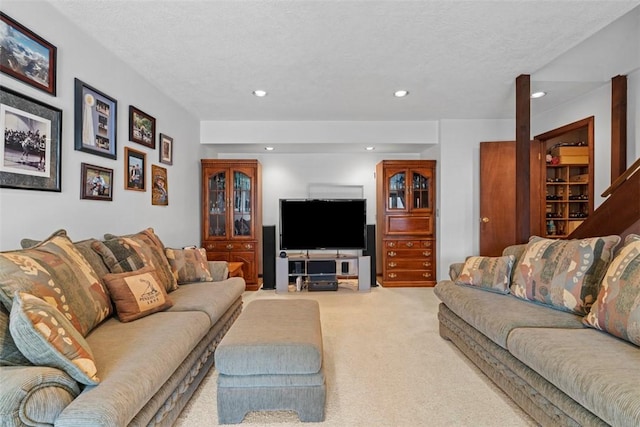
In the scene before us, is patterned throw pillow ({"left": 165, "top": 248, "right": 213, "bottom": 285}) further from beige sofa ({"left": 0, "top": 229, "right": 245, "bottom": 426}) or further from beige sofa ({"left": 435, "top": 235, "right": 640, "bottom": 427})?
beige sofa ({"left": 435, "top": 235, "right": 640, "bottom": 427})

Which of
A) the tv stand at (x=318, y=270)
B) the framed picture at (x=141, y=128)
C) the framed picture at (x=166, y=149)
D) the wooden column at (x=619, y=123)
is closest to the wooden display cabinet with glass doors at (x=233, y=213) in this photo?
the tv stand at (x=318, y=270)

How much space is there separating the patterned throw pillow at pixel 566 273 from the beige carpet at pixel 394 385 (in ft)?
2.20

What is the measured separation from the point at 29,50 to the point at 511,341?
314cm

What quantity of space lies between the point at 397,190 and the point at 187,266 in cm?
318

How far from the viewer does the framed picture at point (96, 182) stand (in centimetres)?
235

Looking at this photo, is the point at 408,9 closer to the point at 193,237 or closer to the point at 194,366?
the point at 194,366

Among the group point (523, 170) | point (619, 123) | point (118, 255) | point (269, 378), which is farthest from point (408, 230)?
point (118, 255)

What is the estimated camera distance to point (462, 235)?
15.3 feet

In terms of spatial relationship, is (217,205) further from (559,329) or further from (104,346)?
(559,329)

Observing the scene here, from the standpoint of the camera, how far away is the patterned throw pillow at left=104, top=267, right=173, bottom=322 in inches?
74.3

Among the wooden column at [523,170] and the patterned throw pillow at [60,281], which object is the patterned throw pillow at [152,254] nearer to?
the patterned throw pillow at [60,281]

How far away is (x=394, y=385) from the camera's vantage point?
2062mm

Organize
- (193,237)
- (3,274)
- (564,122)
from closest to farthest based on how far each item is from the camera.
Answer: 1. (3,274)
2. (564,122)
3. (193,237)

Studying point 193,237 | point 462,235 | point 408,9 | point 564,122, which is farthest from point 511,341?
point 193,237
